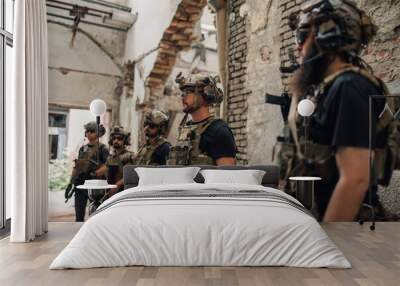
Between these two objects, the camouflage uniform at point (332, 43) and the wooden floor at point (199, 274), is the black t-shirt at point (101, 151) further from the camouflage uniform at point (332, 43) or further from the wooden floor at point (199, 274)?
the camouflage uniform at point (332, 43)

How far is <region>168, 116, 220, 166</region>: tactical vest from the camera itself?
5.62 m

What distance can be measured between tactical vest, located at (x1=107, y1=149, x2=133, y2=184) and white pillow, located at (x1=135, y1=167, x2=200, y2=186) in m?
0.43

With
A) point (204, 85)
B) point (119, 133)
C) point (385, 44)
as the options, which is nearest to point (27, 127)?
point (119, 133)

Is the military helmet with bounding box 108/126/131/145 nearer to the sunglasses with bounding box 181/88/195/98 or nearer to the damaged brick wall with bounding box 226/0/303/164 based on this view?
the sunglasses with bounding box 181/88/195/98

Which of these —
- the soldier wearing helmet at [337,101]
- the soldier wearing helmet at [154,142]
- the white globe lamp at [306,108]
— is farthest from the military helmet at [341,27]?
the soldier wearing helmet at [154,142]

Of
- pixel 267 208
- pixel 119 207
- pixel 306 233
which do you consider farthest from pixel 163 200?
pixel 306 233

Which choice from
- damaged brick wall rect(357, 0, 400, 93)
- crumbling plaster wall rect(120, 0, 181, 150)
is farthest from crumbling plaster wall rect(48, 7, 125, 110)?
damaged brick wall rect(357, 0, 400, 93)

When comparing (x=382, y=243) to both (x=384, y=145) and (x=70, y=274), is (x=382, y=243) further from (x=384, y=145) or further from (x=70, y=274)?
(x=70, y=274)

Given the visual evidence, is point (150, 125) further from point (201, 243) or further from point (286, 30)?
point (201, 243)

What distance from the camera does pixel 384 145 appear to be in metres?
5.40

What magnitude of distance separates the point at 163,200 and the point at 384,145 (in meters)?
Result: 2.95

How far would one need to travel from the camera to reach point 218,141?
5.69 metres

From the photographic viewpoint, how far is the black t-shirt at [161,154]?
225 inches

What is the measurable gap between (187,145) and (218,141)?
0.38 meters
